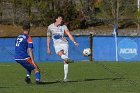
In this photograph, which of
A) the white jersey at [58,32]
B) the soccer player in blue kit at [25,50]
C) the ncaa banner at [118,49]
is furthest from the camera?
the ncaa banner at [118,49]

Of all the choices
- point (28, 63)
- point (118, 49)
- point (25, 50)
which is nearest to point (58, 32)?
point (25, 50)

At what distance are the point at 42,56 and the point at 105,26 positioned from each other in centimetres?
2083

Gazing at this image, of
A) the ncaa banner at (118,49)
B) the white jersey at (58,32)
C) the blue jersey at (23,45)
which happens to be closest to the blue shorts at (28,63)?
Result: the blue jersey at (23,45)

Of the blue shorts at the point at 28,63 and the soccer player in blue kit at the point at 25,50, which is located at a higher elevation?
the soccer player in blue kit at the point at 25,50

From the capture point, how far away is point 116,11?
2104 inches

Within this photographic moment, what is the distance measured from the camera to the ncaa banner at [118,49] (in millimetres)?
33375

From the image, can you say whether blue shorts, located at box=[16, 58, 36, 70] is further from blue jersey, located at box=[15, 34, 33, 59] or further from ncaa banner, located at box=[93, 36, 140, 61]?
ncaa banner, located at box=[93, 36, 140, 61]

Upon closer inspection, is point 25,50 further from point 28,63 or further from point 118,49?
point 118,49

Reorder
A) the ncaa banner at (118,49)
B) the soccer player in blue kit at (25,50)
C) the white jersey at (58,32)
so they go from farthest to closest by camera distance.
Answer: the ncaa banner at (118,49) < the white jersey at (58,32) < the soccer player in blue kit at (25,50)

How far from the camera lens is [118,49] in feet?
111

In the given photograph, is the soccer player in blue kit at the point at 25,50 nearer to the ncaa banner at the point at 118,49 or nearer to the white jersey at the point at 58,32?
the white jersey at the point at 58,32

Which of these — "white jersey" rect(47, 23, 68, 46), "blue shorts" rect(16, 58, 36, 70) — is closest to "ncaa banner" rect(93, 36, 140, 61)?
"white jersey" rect(47, 23, 68, 46)

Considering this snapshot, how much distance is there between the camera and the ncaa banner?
33.4 meters

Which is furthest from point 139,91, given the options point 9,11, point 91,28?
point 9,11
